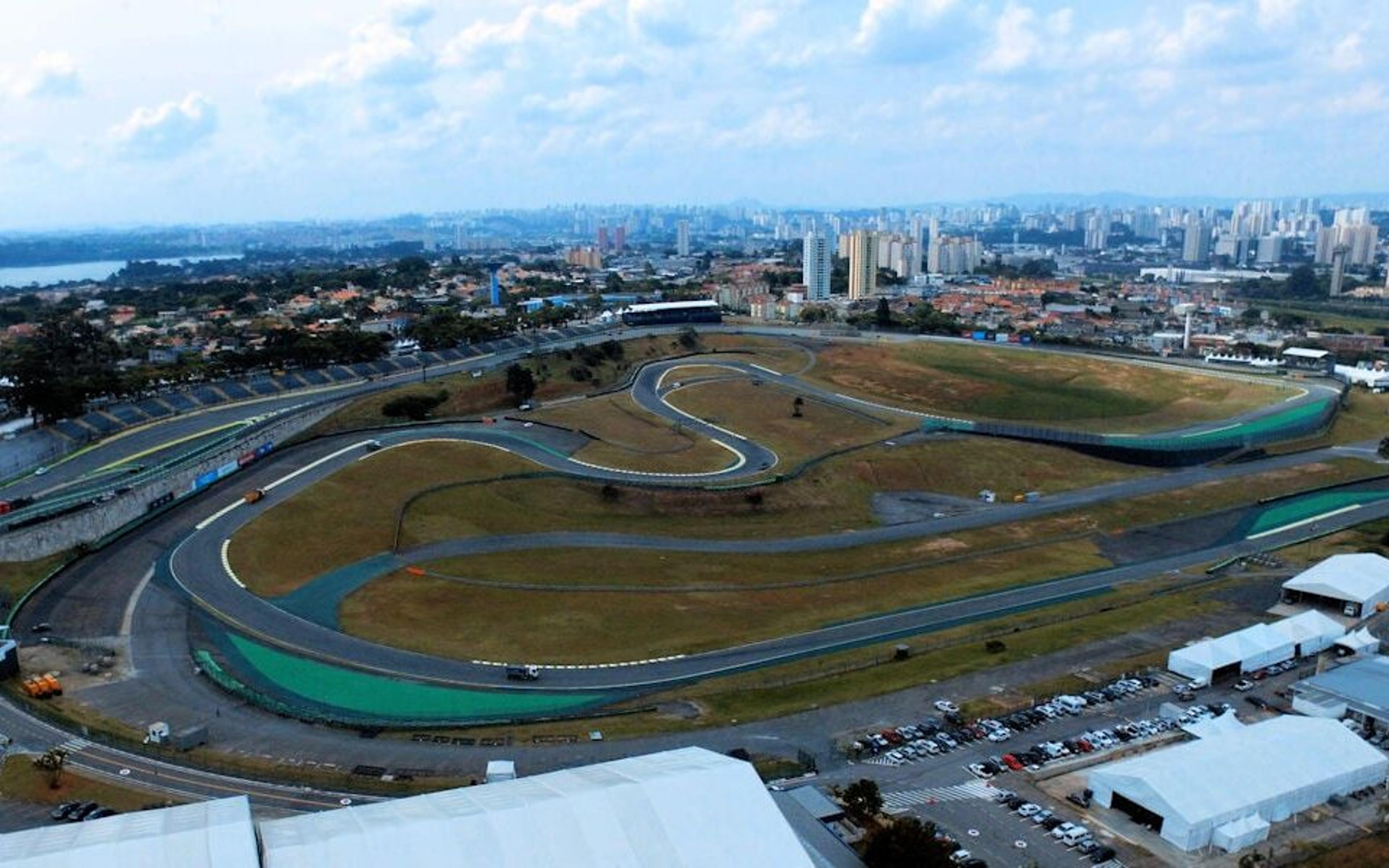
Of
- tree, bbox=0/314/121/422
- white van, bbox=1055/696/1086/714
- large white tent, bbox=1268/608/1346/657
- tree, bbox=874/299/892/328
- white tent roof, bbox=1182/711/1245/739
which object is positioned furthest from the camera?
tree, bbox=874/299/892/328

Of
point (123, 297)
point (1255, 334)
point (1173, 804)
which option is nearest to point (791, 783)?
point (1173, 804)

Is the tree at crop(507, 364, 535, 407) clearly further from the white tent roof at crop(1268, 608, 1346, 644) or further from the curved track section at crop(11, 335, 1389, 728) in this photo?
the white tent roof at crop(1268, 608, 1346, 644)

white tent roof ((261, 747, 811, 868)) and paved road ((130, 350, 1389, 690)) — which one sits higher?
white tent roof ((261, 747, 811, 868))

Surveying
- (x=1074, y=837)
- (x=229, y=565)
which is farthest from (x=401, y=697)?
(x=1074, y=837)

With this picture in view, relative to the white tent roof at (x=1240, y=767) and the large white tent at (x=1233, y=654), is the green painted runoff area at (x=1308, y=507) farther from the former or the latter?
the white tent roof at (x=1240, y=767)

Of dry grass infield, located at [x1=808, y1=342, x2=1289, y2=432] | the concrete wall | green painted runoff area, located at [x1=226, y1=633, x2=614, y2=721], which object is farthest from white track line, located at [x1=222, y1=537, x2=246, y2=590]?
dry grass infield, located at [x1=808, y1=342, x2=1289, y2=432]

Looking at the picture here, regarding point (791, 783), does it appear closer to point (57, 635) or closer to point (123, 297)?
point (57, 635)

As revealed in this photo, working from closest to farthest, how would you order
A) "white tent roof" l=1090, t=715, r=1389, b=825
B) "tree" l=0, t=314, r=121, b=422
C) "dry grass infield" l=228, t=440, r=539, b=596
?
1. "white tent roof" l=1090, t=715, r=1389, b=825
2. "dry grass infield" l=228, t=440, r=539, b=596
3. "tree" l=0, t=314, r=121, b=422
